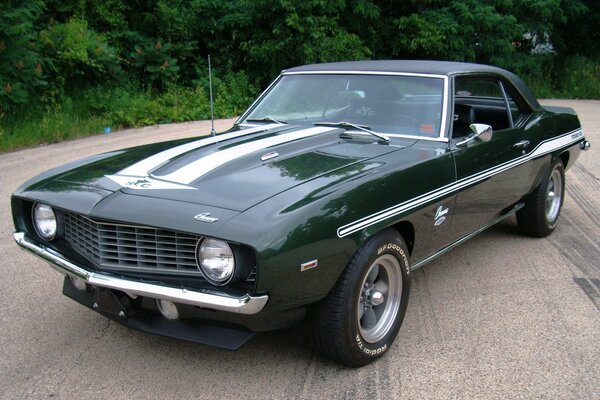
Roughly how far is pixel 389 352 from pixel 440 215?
34.5 inches

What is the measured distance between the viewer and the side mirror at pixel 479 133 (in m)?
3.75

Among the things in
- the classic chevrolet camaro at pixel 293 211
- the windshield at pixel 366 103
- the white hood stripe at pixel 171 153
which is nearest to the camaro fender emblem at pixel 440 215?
the classic chevrolet camaro at pixel 293 211

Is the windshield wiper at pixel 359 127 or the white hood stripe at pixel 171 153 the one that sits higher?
the windshield wiper at pixel 359 127

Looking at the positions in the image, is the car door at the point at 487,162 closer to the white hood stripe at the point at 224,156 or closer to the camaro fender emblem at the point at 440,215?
the camaro fender emblem at the point at 440,215

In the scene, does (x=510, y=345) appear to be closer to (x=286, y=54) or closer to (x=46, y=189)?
(x=46, y=189)

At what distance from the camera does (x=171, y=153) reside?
344 cm

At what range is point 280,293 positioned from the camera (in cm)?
249

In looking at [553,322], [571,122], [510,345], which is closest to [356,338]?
[510,345]

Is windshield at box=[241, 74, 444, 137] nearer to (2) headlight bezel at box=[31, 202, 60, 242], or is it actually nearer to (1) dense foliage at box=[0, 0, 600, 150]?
(2) headlight bezel at box=[31, 202, 60, 242]

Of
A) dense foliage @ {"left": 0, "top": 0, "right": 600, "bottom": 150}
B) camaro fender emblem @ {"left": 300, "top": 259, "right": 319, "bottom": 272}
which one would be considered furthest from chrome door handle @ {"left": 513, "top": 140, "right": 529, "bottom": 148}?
dense foliage @ {"left": 0, "top": 0, "right": 600, "bottom": 150}

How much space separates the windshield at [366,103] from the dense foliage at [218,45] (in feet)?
22.8

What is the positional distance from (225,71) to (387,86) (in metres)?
12.0

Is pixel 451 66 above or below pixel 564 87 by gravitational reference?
above

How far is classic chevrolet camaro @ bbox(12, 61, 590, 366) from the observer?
2514 millimetres
